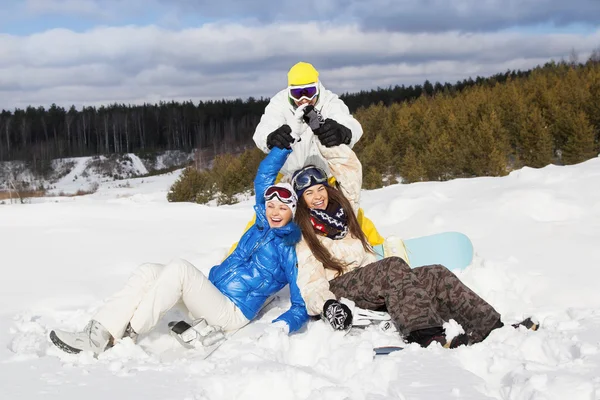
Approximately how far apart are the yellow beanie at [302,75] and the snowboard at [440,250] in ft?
4.72

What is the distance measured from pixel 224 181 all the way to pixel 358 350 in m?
18.0

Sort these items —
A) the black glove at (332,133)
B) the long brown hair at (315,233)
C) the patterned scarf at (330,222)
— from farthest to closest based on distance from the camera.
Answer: the black glove at (332,133) < the patterned scarf at (330,222) < the long brown hair at (315,233)

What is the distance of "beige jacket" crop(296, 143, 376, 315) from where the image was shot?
142 inches

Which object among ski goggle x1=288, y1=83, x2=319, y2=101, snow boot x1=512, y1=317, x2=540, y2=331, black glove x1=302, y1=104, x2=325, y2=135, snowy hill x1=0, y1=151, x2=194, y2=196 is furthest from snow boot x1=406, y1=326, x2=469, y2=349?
snowy hill x1=0, y1=151, x2=194, y2=196

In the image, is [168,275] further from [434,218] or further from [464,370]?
[434,218]

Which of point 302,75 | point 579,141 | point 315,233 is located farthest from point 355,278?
point 579,141

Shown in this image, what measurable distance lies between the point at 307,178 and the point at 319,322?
109 centimetres

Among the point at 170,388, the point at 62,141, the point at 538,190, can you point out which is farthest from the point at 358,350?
the point at 62,141

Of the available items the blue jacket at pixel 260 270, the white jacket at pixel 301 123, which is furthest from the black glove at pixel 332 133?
the blue jacket at pixel 260 270

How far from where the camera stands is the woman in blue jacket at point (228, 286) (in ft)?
10.2

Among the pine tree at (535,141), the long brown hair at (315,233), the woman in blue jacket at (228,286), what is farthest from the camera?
the pine tree at (535,141)

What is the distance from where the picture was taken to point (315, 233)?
3.98m

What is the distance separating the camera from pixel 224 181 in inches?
806

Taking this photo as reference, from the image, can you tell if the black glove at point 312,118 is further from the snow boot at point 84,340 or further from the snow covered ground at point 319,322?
the snow boot at point 84,340
